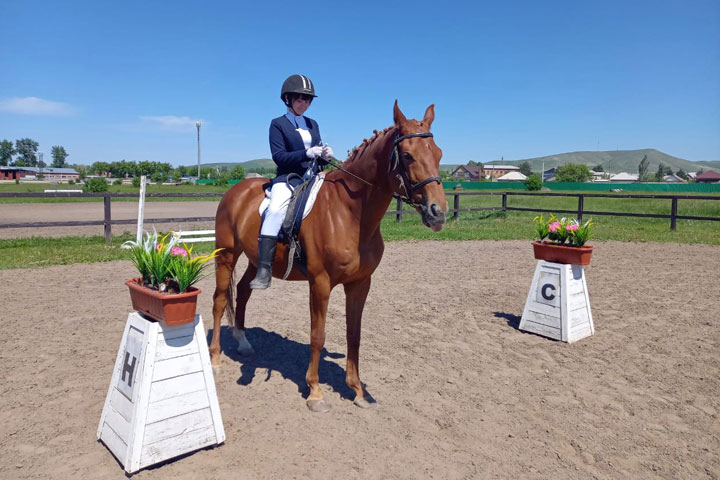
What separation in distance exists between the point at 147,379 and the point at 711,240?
1561cm

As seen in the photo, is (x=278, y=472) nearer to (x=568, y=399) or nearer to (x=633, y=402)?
(x=568, y=399)

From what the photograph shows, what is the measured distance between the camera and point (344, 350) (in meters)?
5.22

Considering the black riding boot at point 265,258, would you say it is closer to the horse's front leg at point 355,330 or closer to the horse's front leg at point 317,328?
the horse's front leg at point 317,328

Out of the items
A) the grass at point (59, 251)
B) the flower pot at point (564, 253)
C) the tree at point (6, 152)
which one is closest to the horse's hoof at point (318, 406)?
the flower pot at point (564, 253)

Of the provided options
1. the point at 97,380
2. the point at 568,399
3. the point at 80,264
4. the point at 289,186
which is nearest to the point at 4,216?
the point at 80,264

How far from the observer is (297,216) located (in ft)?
12.6

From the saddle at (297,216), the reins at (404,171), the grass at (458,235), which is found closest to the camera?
the reins at (404,171)

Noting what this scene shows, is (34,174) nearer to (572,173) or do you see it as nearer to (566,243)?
(572,173)

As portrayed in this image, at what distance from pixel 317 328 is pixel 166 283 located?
A: 4.22 feet

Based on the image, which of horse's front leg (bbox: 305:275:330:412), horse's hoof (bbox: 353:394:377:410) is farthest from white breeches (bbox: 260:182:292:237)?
horse's hoof (bbox: 353:394:377:410)

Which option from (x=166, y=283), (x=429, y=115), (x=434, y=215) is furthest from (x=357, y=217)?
(x=166, y=283)

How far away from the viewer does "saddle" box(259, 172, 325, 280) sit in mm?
3832

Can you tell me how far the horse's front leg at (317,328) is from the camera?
3.71 m

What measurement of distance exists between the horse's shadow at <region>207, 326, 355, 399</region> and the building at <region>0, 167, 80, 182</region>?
117 metres
